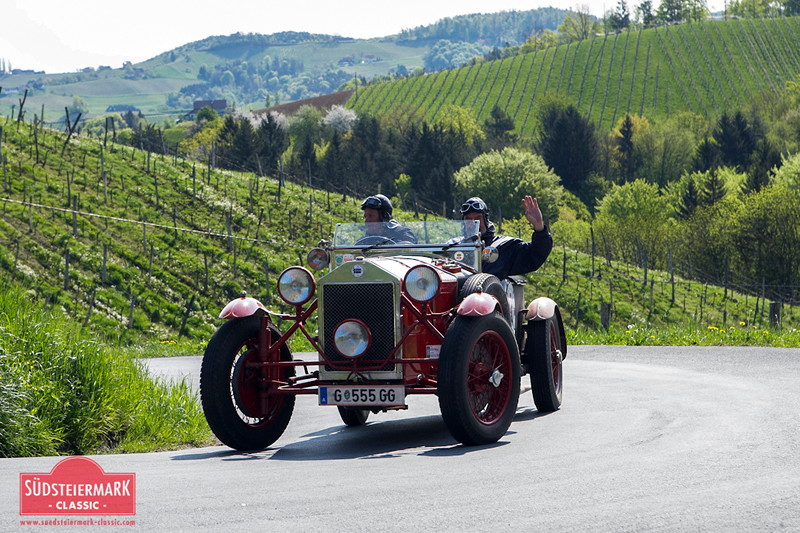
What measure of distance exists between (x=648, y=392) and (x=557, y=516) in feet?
20.0

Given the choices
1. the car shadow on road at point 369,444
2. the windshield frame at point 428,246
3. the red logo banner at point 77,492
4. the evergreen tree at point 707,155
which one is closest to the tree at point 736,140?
the evergreen tree at point 707,155

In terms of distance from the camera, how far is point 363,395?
7188 mm

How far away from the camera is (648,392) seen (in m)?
10.2

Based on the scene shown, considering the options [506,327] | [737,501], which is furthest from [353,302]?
[737,501]

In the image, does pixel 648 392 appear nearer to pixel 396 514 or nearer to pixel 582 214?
pixel 396 514

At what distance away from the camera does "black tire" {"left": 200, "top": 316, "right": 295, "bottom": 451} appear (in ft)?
23.7

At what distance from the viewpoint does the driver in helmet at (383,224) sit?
355 inches

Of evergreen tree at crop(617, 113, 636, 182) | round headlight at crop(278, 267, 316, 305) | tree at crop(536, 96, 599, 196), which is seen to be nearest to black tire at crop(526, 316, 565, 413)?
round headlight at crop(278, 267, 316, 305)

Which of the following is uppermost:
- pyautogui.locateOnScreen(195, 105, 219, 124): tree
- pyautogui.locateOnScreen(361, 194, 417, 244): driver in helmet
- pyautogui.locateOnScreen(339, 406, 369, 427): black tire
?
pyautogui.locateOnScreen(195, 105, 219, 124): tree

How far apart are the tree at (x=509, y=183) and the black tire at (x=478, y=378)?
7923 centimetres

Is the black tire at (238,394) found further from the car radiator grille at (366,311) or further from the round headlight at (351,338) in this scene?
the round headlight at (351,338)

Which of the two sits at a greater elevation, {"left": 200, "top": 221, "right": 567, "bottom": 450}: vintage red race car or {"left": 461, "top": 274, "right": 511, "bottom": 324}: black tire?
{"left": 461, "top": 274, "right": 511, "bottom": 324}: black tire

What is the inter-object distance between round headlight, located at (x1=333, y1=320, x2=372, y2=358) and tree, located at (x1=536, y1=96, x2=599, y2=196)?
3904 inches

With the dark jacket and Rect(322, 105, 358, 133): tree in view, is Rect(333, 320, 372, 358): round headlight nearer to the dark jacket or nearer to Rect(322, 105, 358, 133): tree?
the dark jacket
